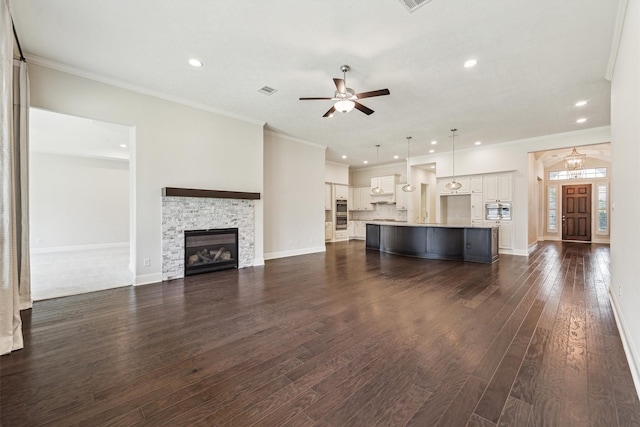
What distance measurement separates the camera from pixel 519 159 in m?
7.57

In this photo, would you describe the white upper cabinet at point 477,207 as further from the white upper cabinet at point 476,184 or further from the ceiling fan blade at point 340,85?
the ceiling fan blade at point 340,85

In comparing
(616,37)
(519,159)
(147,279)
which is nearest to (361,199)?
(519,159)

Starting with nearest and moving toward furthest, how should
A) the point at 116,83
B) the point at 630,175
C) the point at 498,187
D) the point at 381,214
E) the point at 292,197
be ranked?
the point at 630,175
the point at 116,83
the point at 292,197
the point at 498,187
the point at 381,214

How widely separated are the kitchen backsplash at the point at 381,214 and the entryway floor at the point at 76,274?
852cm

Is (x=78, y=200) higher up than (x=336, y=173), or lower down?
lower down

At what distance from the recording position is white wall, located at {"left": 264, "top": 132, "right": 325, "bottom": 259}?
703 cm

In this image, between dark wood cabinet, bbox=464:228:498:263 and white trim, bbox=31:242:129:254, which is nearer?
dark wood cabinet, bbox=464:228:498:263

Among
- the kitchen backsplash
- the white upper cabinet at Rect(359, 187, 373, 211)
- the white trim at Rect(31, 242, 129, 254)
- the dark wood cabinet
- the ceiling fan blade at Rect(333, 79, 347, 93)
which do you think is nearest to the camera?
the ceiling fan blade at Rect(333, 79, 347, 93)

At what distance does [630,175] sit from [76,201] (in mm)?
12181

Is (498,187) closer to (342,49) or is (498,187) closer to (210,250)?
(342,49)

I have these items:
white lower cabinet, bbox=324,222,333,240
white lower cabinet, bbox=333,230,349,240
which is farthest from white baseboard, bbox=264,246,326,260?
white lower cabinet, bbox=333,230,349,240

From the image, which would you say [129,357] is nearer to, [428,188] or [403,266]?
[403,266]

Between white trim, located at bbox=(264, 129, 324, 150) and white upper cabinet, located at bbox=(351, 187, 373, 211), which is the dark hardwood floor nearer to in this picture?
white trim, located at bbox=(264, 129, 324, 150)

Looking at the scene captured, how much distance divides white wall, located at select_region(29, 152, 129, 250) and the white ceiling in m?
6.30
